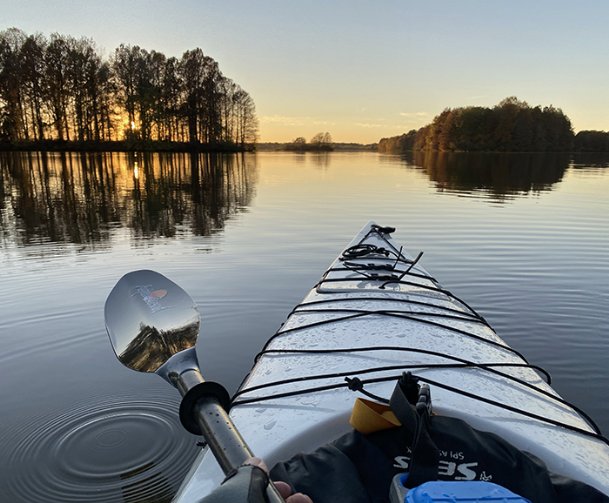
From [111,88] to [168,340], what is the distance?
50.1 metres

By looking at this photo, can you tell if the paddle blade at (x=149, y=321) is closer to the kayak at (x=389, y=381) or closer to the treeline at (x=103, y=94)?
the kayak at (x=389, y=381)

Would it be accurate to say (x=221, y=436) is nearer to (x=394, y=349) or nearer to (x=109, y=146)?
(x=394, y=349)

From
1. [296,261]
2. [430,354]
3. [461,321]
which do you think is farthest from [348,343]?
[296,261]

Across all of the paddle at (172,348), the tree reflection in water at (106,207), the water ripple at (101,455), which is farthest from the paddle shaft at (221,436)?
the tree reflection in water at (106,207)

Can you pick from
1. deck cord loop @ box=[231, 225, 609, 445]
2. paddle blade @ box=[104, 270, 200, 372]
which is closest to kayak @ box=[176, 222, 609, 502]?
deck cord loop @ box=[231, 225, 609, 445]

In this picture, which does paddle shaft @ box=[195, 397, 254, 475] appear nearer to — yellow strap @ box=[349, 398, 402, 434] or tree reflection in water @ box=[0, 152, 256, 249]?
yellow strap @ box=[349, 398, 402, 434]

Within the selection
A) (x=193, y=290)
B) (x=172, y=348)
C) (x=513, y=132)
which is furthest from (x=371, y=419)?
(x=513, y=132)

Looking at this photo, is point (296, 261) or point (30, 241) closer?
point (296, 261)

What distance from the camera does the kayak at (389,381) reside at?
1.63 metres

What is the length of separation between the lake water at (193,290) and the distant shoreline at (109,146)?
34357mm

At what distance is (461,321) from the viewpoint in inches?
123

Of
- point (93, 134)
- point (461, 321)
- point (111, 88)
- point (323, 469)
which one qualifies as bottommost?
point (461, 321)

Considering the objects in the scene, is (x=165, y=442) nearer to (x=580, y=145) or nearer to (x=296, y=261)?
(x=296, y=261)

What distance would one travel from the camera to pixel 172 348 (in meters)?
1.81
